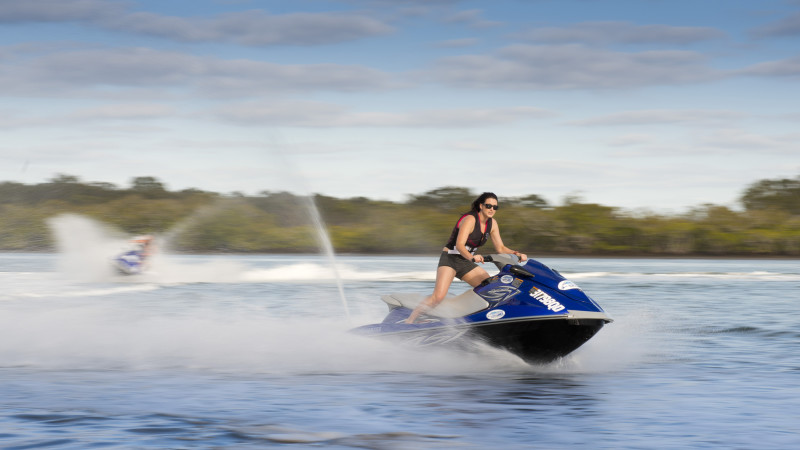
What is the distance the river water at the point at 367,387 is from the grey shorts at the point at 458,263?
2.79 feet

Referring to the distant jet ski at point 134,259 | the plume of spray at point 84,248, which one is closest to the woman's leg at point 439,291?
the distant jet ski at point 134,259

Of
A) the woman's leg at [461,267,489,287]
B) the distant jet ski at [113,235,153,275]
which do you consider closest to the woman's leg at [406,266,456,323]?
the woman's leg at [461,267,489,287]

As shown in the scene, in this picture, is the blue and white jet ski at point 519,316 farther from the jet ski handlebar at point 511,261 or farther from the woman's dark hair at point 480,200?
the woman's dark hair at point 480,200

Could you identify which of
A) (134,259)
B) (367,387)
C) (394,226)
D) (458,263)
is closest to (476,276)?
(458,263)

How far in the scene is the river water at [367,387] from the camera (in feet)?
18.7

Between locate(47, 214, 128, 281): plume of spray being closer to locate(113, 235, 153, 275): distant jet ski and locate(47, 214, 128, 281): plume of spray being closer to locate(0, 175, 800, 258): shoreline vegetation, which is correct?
locate(113, 235, 153, 275): distant jet ski

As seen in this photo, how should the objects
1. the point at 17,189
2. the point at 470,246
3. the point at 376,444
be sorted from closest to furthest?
the point at 376,444, the point at 470,246, the point at 17,189

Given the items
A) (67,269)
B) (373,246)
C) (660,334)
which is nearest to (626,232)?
(373,246)

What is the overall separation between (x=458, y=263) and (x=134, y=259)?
18414 mm

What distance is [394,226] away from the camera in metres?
87.9

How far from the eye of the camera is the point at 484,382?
26.0 feet

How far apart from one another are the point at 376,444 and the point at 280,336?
5.50 metres

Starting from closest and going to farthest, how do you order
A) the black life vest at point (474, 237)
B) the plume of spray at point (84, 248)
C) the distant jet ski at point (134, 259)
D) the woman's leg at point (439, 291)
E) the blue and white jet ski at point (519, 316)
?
the blue and white jet ski at point (519, 316), the black life vest at point (474, 237), the woman's leg at point (439, 291), the distant jet ski at point (134, 259), the plume of spray at point (84, 248)

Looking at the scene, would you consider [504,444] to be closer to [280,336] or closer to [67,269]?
[280,336]
